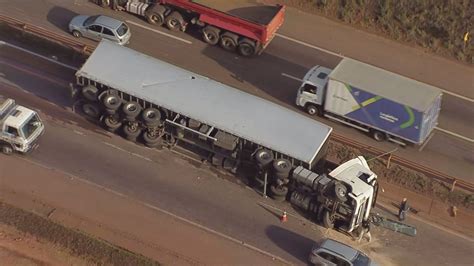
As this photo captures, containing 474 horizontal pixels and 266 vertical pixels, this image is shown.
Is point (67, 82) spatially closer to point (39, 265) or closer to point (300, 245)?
point (39, 265)

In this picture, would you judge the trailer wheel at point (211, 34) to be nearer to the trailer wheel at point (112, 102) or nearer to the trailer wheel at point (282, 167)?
the trailer wheel at point (112, 102)

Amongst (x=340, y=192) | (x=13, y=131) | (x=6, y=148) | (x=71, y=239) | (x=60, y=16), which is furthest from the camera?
(x=60, y=16)

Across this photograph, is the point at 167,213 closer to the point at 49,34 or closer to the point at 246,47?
the point at 246,47

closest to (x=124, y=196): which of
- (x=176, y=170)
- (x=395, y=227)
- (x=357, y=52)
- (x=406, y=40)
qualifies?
(x=176, y=170)

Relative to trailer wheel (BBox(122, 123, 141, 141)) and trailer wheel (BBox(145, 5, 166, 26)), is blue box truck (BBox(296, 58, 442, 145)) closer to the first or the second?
trailer wheel (BBox(122, 123, 141, 141))

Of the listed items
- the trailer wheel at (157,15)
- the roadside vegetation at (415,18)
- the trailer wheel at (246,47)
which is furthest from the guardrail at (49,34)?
the roadside vegetation at (415,18)

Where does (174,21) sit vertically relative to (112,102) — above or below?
above

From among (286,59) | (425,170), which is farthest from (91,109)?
(425,170)
